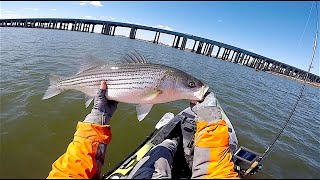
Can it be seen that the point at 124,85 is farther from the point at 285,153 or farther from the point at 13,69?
the point at 13,69

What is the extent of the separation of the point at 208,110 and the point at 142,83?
1081mm

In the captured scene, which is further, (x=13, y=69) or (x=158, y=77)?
(x=13, y=69)

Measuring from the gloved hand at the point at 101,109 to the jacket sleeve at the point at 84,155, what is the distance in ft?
0.70

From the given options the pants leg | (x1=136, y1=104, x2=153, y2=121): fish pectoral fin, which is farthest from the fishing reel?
(x1=136, y1=104, x2=153, y2=121): fish pectoral fin

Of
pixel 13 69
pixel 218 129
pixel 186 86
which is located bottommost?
pixel 13 69

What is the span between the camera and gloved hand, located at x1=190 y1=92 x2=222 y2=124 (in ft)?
12.0

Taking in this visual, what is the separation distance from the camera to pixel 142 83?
3.83m

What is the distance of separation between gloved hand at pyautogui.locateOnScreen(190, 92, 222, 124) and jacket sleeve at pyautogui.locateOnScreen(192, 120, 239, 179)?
0.09 m

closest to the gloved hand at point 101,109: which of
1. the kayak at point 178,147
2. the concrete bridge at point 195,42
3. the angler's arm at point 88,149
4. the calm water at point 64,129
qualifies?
the angler's arm at point 88,149

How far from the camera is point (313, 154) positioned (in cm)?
955

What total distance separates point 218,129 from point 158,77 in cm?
115

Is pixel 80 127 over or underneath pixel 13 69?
over

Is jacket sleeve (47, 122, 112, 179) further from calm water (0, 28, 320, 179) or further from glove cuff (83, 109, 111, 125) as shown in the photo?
calm water (0, 28, 320, 179)

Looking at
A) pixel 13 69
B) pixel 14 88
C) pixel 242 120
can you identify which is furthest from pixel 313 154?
pixel 13 69
